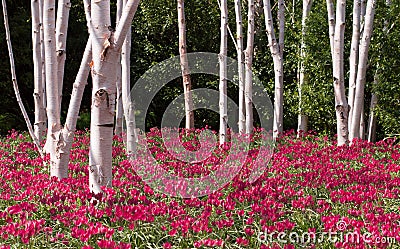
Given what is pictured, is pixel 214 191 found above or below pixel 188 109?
below

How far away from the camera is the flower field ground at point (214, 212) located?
3.40 metres

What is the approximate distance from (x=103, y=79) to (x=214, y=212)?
4.26ft

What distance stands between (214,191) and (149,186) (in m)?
0.61

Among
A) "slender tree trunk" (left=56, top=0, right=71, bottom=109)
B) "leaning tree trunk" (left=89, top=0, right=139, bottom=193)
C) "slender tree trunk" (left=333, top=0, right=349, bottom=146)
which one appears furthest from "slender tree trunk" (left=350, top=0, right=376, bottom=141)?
"leaning tree trunk" (left=89, top=0, right=139, bottom=193)

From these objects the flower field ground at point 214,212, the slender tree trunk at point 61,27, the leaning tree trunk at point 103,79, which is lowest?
the flower field ground at point 214,212

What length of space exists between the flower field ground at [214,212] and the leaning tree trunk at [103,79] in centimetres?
30

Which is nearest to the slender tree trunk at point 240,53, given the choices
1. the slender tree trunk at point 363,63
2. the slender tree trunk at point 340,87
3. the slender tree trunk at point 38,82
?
the slender tree trunk at point 340,87

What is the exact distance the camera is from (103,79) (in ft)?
13.8

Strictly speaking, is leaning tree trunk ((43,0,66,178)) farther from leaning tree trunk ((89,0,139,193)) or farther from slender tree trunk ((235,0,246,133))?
slender tree trunk ((235,0,246,133))

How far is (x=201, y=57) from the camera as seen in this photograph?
14461 mm

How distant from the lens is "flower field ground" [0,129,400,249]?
3404 millimetres

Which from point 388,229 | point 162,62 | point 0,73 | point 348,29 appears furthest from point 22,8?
point 388,229

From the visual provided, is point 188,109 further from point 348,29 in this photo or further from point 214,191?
point 214,191

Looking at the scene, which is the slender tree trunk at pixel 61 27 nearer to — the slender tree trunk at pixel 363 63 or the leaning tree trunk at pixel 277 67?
the leaning tree trunk at pixel 277 67
